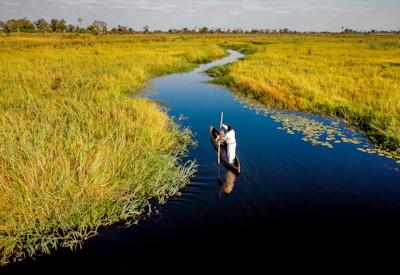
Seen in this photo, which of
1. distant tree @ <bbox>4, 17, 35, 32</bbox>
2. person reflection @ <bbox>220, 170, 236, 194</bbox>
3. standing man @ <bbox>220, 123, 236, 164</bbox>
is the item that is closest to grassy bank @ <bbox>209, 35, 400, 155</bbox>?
standing man @ <bbox>220, 123, 236, 164</bbox>

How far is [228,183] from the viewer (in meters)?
7.52

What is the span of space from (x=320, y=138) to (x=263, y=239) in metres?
6.52

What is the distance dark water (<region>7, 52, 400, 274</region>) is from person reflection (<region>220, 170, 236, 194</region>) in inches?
Answer: 1.0

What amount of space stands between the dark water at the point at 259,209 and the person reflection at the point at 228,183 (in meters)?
0.03

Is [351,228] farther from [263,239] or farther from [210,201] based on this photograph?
[210,201]

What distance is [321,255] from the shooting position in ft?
16.9

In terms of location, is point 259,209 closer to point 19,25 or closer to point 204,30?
point 19,25

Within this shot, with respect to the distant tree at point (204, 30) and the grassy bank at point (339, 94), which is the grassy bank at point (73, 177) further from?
the distant tree at point (204, 30)

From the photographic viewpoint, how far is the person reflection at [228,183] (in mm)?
7192

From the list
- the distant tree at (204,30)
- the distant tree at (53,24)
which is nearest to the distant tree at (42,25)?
the distant tree at (53,24)

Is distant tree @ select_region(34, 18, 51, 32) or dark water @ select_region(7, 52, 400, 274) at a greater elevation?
distant tree @ select_region(34, 18, 51, 32)

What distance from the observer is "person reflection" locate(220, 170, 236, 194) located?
7192mm

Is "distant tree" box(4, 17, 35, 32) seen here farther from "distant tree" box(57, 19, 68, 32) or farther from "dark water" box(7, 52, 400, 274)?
"dark water" box(7, 52, 400, 274)

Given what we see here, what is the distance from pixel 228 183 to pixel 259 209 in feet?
4.30
